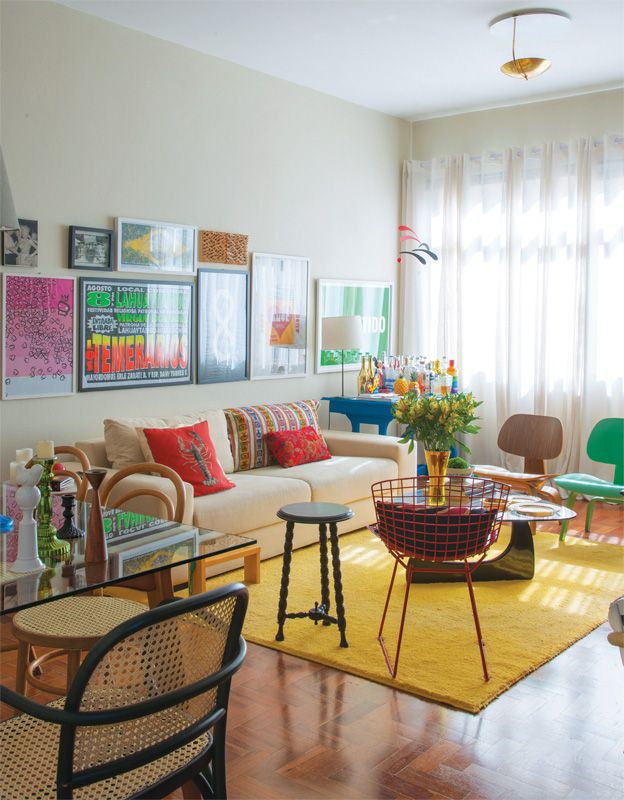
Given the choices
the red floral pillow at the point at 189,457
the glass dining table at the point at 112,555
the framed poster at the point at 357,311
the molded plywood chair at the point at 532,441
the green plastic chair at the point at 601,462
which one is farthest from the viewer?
the framed poster at the point at 357,311

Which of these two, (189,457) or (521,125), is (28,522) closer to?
(189,457)

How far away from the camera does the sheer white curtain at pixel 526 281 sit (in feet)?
21.8

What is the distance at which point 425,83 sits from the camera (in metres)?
6.50

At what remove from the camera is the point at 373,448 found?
6117 mm

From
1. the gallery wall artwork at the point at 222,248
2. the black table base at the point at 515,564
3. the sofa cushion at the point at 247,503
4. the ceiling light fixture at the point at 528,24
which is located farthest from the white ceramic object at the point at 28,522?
the ceiling light fixture at the point at 528,24

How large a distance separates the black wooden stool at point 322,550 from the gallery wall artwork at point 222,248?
2453 millimetres

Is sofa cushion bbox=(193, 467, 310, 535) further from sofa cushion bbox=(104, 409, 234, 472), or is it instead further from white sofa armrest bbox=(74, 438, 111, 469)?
white sofa armrest bbox=(74, 438, 111, 469)

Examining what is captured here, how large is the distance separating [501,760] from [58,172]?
12.5ft

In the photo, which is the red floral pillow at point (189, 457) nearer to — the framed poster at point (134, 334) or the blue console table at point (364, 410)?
the framed poster at point (134, 334)

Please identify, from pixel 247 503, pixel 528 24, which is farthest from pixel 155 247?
pixel 528 24

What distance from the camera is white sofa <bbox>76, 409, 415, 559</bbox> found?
4.66 metres

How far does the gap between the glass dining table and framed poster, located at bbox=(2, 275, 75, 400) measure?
170cm

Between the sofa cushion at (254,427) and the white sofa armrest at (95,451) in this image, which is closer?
the white sofa armrest at (95,451)

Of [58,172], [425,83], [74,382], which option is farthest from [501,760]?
[425,83]
